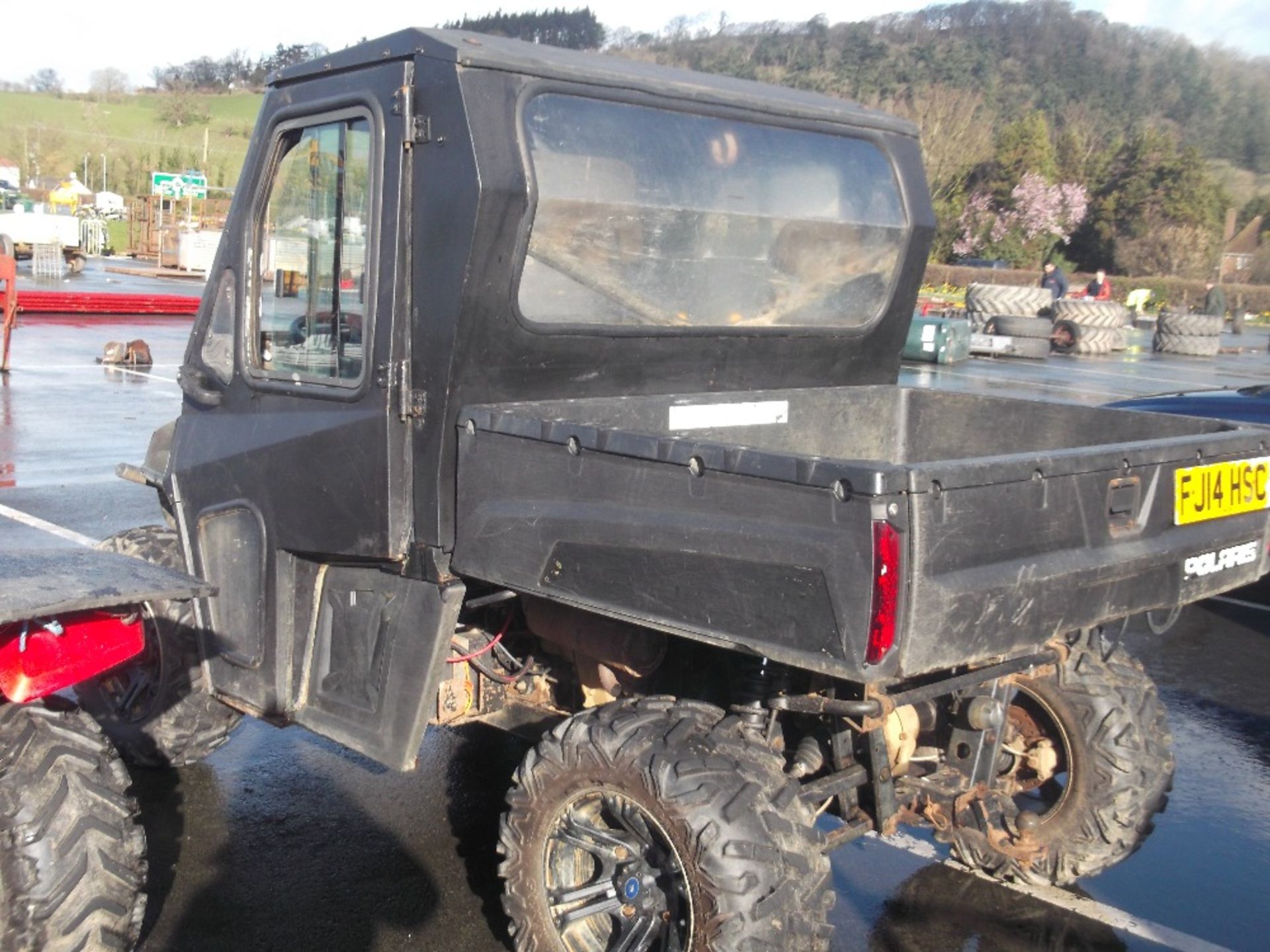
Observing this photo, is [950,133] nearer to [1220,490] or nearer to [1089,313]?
[1089,313]

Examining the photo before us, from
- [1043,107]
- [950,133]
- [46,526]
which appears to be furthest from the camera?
[1043,107]

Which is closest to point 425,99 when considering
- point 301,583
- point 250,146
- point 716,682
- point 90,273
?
point 250,146

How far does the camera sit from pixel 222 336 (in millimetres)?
4332

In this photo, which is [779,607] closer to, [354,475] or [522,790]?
[522,790]

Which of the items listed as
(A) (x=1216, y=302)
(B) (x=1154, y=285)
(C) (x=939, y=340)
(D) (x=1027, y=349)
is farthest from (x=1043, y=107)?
(C) (x=939, y=340)

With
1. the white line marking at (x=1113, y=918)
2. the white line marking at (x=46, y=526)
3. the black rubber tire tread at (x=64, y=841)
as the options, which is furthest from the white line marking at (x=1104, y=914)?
the white line marking at (x=46, y=526)

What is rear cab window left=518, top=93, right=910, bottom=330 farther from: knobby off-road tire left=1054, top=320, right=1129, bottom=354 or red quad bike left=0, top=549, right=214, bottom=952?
knobby off-road tire left=1054, top=320, right=1129, bottom=354

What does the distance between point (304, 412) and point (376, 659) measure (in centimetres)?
77

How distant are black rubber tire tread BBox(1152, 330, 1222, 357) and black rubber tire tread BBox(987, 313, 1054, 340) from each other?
4641mm

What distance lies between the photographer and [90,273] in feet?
113

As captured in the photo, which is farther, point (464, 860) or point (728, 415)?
point (464, 860)

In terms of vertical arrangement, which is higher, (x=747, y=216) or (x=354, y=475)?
(x=747, y=216)

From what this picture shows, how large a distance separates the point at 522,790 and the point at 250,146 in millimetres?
2134

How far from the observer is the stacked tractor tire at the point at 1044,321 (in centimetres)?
2375
